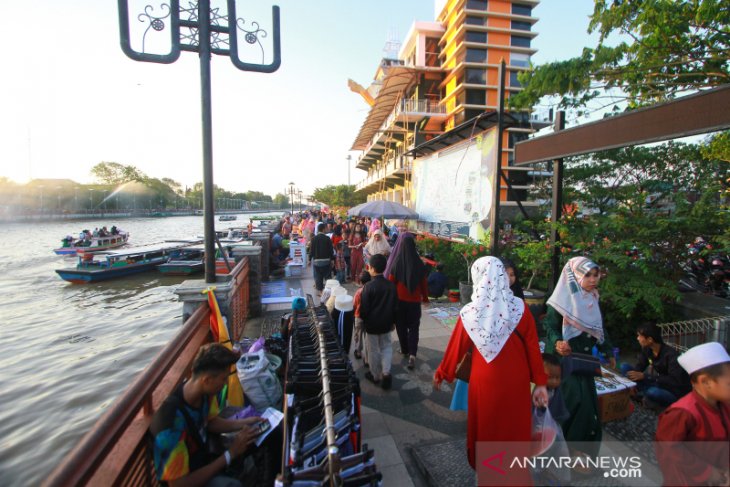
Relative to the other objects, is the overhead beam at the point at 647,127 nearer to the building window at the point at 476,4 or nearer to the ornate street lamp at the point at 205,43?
the ornate street lamp at the point at 205,43

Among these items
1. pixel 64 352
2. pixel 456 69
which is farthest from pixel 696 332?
pixel 456 69

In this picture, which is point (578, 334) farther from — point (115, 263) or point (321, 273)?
point (115, 263)

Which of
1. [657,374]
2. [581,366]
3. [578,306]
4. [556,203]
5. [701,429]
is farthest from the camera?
[556,203]

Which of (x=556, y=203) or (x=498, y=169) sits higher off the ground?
(x=498, y=169)

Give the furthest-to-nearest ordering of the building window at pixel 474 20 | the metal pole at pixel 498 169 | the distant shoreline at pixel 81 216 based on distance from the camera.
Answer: the distant shoreline at pixel 81 216
the building window at pixel 474 20
the metal pole at pixel 498 169

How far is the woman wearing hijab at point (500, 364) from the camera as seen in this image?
2.30 meters

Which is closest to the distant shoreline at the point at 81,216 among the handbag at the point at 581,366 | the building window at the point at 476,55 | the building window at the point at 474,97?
the building window at the point at 474,97

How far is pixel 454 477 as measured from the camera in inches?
108

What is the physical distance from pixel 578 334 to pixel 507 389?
1.18 meters

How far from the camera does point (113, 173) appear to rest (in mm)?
101062

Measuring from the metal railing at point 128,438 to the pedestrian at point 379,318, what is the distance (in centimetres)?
186

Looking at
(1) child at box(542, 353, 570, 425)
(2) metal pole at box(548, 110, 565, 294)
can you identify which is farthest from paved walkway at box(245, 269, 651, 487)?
(2) metal pole at box(548, 110, 565, 294)

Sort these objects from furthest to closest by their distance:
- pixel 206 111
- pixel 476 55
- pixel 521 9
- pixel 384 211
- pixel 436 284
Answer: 1. pixel 521 9
2. pixel 476 55
3. pixel 384 211
4. pixel 436 284
5. pixel 206 111

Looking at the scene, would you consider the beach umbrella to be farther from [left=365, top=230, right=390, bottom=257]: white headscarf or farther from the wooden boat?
the wooden boat
